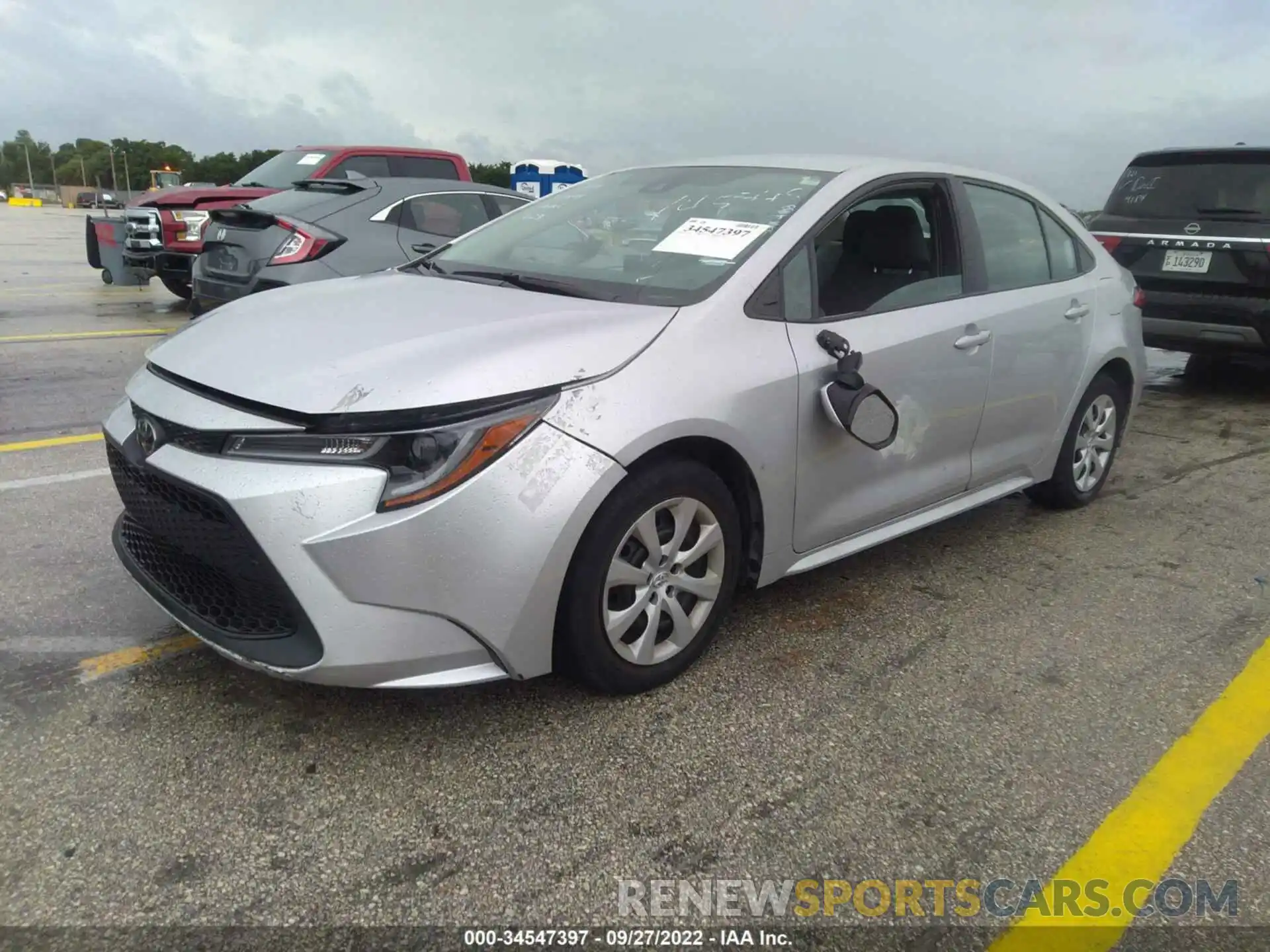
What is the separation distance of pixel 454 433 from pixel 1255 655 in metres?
2.74

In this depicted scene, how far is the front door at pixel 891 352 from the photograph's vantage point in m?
2.95

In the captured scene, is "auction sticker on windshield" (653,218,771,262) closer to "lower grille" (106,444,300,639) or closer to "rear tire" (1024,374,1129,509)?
"lower grille" (106,444,300,639)

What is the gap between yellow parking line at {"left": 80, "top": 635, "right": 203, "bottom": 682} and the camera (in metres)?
2.75

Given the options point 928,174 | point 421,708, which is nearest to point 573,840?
point 421,708

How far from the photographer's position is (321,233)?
6.59 m

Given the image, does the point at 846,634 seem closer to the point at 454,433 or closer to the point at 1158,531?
the point at 454,433

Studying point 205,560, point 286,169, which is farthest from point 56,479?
point 286,169

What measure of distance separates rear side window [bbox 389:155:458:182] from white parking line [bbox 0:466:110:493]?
658 cm

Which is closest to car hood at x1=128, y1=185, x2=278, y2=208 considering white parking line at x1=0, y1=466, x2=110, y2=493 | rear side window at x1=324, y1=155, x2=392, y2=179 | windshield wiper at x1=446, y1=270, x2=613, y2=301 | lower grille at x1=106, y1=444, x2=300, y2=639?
rear side window at x1=324, y1=155, x2=392, y2=179

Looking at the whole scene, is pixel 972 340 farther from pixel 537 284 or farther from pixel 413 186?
pixel 413 186

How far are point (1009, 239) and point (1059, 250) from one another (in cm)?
46

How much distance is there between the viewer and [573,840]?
2.16 metres

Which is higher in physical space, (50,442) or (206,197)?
(206,197)

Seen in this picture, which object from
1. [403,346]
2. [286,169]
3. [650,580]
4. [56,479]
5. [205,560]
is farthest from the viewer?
[286,169]
